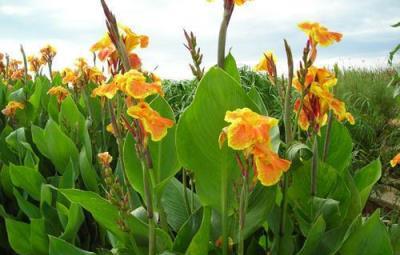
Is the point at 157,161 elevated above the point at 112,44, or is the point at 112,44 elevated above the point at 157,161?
the point at 112,44

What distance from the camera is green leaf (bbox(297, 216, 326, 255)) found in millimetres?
1192

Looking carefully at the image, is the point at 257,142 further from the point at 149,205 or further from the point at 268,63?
the point at 268,63

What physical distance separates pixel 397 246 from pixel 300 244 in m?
0.28

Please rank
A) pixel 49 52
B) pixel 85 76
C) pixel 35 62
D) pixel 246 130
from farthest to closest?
pixel 35 62 → pixel 49 52 → pixel 85 76 → pixel 246 130

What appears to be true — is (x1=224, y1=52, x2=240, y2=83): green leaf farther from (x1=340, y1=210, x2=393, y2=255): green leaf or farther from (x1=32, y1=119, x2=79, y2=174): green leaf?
(x1=32, y1=119, x2=79, y2=174): green leaf

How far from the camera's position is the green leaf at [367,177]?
151cm

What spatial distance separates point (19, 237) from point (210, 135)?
106cm

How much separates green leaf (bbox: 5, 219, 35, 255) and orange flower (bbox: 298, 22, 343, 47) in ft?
4.04

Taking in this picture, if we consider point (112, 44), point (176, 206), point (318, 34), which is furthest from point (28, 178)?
point (318, 34)

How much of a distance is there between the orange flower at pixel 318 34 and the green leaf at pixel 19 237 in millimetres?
1233

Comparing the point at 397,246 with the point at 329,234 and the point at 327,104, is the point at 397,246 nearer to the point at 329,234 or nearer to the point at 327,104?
the point at 329,234

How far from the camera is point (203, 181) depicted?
121cm

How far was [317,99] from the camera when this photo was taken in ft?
4.14

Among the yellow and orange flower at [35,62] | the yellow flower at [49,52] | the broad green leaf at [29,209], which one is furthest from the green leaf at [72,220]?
the yellow and orange flower at [35,62]
